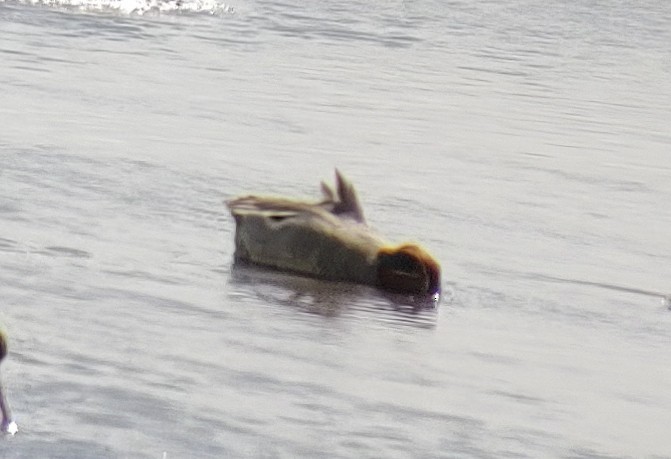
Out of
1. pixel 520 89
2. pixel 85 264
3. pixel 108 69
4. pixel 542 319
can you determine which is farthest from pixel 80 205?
pixel 520 89

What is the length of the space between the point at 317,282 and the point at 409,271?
50 centimetres

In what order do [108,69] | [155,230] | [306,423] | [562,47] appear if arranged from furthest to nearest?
[562,47]
[108,69]
[155,230]
[306,423]

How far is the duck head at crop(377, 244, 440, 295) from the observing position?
364 inches

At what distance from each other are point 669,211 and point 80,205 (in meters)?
3.75

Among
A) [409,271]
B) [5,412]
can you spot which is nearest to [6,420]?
[5,412]

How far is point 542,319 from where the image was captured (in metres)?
9.07

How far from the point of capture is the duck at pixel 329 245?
366 inches

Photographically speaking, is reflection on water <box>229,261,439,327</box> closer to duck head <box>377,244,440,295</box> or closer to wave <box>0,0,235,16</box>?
duck head <box>377,244,440,295</box>

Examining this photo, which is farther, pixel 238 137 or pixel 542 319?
pixel 238 137

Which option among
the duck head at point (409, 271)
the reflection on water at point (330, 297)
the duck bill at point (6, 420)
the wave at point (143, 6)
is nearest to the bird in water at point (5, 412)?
the duck bill at point (6, 420)

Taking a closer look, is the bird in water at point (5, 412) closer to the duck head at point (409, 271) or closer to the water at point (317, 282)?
the water at point (317, 282)

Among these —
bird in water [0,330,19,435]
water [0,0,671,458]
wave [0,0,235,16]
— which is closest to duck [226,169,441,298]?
water [0,0,671,458]

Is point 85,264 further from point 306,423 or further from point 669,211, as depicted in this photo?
point 669,211

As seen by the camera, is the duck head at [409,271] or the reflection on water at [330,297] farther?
the duck head at [409,271]
